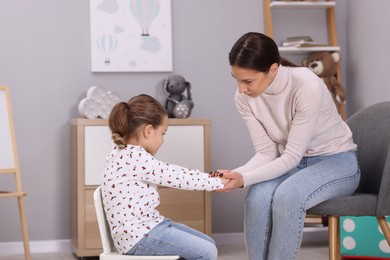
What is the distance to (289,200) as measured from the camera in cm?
208

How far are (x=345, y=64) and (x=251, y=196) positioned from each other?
208 cm

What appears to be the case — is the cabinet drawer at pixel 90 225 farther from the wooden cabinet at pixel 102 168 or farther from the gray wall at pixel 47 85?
the gray wall at pixel 47 85

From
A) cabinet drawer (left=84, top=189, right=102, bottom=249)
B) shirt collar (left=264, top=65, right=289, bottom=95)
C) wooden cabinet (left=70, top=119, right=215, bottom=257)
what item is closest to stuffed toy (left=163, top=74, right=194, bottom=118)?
wooden cabinet (left=70, top=119, right=215, bottom=257)

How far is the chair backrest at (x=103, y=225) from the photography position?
74.8 inches

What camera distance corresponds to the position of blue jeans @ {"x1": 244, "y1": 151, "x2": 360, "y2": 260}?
2076mm

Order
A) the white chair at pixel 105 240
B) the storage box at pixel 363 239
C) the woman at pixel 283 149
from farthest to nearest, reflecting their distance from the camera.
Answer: the storage box at pixel 363 239
the woman at pixel 283 149
the white chair at pixel 105 240

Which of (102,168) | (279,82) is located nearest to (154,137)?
(279,82)

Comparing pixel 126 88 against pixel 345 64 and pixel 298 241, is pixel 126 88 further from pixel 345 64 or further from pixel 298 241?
pixel 298 241

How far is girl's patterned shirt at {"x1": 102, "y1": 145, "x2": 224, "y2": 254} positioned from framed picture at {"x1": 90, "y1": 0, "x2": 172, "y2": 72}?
1837 mm

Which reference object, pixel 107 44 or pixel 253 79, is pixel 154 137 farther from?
pixel 107 44

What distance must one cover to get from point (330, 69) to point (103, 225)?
2283mm

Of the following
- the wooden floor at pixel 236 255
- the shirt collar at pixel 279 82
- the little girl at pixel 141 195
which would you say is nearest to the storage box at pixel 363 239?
the wooden floor at pixel 236 255

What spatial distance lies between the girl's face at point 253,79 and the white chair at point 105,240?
0.61 meters

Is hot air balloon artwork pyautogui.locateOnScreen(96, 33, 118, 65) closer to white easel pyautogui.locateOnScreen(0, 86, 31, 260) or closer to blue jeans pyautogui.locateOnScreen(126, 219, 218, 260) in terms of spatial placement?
white easel pyautogui.locateOnScreen(0, 86, 31, 260)
